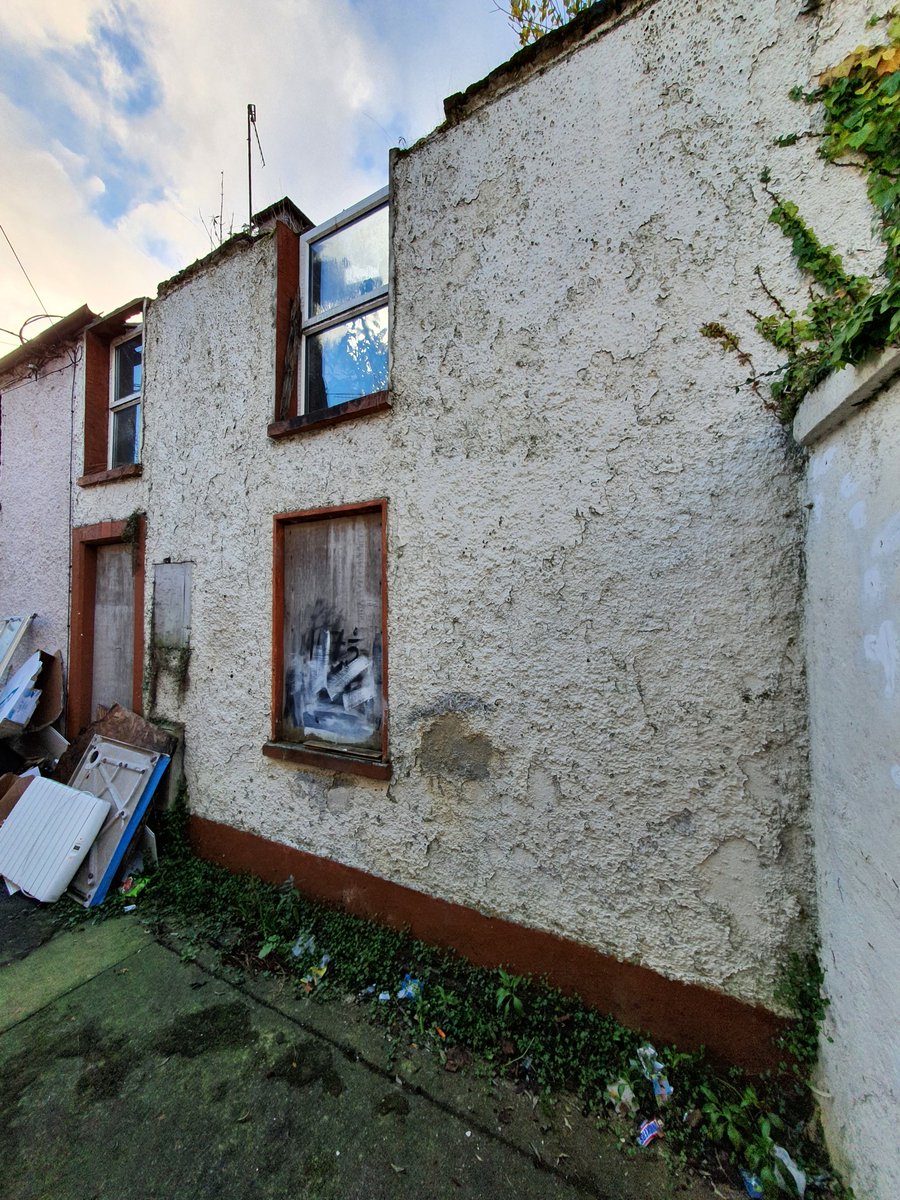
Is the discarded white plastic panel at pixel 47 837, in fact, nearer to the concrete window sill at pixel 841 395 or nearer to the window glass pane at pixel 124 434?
the window glass pane at pixel 124 434

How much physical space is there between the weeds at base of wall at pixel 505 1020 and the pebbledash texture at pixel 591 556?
0.14 m

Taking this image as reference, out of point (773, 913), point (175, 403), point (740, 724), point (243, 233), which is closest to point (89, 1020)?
point (773, 913)

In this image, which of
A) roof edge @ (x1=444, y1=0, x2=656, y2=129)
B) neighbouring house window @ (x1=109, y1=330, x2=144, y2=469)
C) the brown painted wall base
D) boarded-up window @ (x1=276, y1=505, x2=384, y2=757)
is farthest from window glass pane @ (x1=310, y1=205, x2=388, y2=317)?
the brown painted wall base

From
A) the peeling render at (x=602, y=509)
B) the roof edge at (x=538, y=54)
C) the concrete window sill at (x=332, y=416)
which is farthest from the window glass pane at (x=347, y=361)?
the roof edge at (x=538, y=54)

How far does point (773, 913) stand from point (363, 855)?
6.80 feet

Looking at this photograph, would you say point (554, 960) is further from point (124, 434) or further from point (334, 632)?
point (124, 434)

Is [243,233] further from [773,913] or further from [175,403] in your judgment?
[773,913]

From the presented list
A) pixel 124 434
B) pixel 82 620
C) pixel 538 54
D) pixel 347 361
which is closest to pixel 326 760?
pixel 347 361

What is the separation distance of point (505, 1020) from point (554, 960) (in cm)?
35

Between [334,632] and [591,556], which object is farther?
[334,632]

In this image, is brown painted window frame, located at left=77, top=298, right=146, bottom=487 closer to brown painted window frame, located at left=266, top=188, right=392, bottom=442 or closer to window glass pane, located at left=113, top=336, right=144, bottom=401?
window glass pane, located at left=113, top=336, right=144, bottom=401

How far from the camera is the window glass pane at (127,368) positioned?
494 cm

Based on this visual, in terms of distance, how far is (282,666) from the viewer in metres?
3.33

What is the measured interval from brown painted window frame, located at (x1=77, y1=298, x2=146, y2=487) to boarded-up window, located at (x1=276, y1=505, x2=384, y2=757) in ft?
9.47
